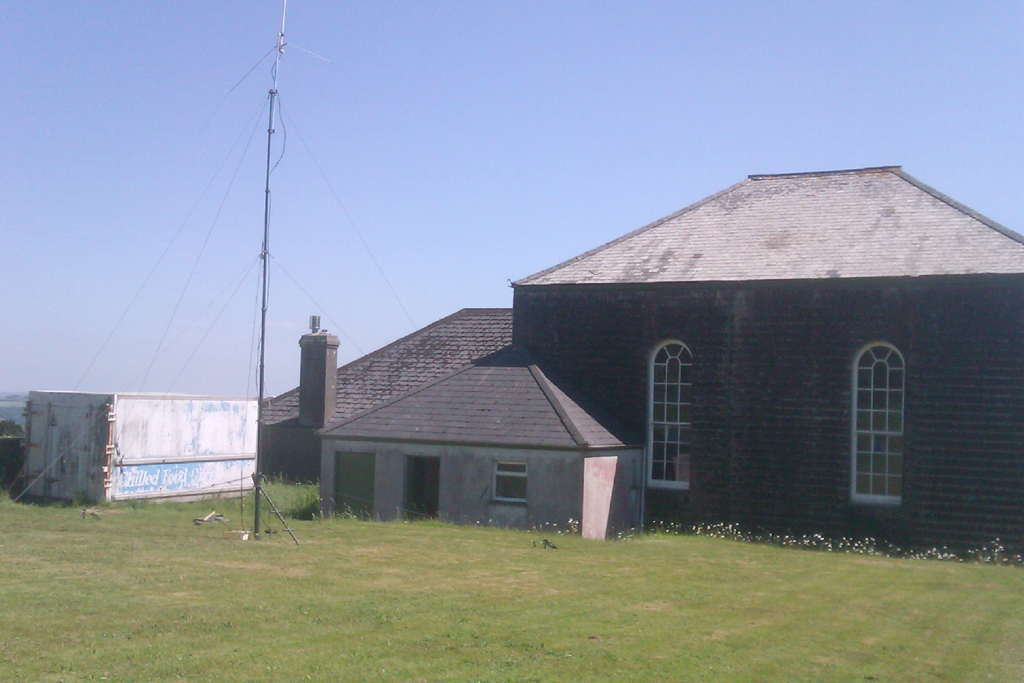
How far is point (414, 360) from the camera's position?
1350 inches

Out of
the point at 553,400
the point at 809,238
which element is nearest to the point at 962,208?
the point at 809,238

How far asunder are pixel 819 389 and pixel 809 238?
430cm

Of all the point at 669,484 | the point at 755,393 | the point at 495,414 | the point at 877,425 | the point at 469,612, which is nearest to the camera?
the point at 469,612

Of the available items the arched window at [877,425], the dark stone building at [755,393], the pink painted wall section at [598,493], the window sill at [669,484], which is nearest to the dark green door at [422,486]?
the dark stone building at [755,393]

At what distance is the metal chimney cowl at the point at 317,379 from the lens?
32.4 metres

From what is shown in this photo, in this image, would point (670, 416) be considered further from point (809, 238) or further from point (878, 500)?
point (809, 238)

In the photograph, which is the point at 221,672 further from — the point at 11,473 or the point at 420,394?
the point at 11,473

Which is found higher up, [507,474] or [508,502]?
[507,474]

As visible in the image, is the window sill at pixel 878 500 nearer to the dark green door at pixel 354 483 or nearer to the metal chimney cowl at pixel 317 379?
the dark green door at pixel 354 483

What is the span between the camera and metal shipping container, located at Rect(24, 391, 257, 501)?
24.7m

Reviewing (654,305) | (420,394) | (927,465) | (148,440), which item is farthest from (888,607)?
(148,440)

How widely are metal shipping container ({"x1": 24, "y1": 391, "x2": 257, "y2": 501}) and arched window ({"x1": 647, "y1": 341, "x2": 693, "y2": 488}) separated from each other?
1153cm

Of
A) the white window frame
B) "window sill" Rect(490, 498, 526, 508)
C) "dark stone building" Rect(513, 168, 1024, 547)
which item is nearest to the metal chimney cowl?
"dark stone building" Rect(513, 168, 1024, 547)

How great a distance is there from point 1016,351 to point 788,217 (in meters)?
7.41
